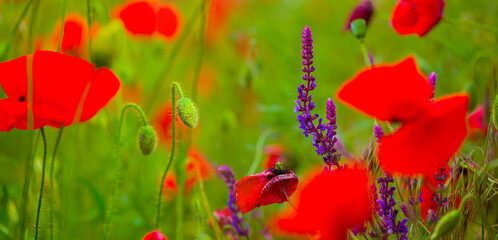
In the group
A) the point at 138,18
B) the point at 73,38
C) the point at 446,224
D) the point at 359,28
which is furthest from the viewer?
the point at 138,18

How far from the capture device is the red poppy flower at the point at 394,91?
2.04ft

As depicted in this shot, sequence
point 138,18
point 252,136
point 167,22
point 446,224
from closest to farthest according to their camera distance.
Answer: point 446,224
point 138,18
point 167,22
point 252,136

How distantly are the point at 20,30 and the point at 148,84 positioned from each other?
78 cm

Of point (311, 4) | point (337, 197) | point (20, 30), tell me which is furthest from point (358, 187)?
point (311, 4)

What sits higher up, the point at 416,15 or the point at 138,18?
the point at 138,18

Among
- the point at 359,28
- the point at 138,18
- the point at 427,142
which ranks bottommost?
the point at 427,142

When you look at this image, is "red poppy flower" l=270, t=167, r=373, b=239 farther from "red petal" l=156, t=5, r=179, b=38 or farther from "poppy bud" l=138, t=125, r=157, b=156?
"red petal" l=156, t=5, r=179, b=38

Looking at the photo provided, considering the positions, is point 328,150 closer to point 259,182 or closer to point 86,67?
point 259,182

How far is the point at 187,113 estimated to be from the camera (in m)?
0.81

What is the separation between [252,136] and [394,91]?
1.32 meters

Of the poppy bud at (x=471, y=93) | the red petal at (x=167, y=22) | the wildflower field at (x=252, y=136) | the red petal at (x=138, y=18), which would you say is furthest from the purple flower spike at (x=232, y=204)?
the red petal at (x=167, y=22)

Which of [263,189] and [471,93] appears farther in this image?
[471,93]

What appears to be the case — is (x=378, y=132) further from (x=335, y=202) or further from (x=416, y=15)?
(x=416, y=15)

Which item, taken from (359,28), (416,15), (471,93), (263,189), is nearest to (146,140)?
(263,189)
